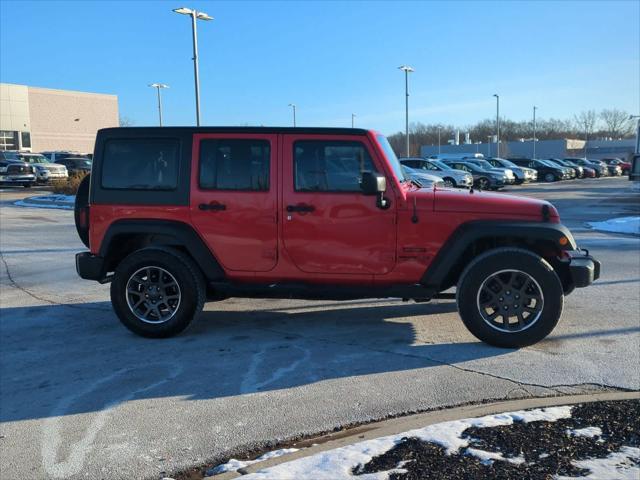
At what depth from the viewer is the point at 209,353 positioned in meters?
5.22

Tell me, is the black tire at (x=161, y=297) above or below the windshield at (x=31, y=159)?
below

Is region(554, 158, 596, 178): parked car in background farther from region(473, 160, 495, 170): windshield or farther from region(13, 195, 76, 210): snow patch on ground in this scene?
region(13, 195, 76, 210): snow patch on ground

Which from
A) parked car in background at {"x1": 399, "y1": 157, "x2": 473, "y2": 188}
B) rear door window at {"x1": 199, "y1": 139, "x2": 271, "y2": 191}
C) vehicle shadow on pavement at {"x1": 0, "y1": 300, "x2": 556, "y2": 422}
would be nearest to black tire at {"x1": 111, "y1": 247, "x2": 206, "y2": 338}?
vehicle shadow on pavement at {"x1": 0, "y1": 300, "x2": 556, "y2": 422}

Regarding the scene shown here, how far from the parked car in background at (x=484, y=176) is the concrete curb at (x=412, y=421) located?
93.7ft

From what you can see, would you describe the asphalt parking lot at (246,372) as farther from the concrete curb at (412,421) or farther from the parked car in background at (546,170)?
the parked car in background at (546,170)

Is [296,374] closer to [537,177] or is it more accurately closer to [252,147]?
[252,147]

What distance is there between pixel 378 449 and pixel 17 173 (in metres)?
32.8

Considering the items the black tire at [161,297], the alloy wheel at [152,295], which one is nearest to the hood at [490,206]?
the black tire at [161,297]

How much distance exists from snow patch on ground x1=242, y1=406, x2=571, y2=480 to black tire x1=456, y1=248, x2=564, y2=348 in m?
1.34

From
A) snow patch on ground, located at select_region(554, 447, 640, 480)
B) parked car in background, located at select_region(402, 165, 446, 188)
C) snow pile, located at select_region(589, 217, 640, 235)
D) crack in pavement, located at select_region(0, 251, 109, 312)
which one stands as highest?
parked car in background, located at select_region(402, 165, 446, 188)

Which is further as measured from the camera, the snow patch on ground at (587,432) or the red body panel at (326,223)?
the red body panel at (326,223)

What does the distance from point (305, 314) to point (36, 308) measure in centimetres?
323

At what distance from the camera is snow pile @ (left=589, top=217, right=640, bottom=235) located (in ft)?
46.2

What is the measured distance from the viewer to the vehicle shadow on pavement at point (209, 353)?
4.40 m
